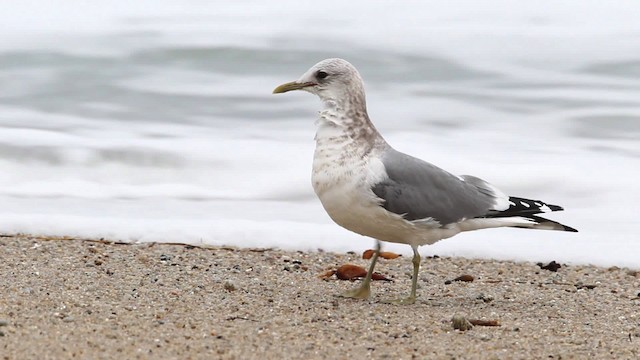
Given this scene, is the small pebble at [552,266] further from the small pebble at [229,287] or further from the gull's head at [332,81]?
the small pebble at [229,287]

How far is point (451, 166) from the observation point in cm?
916

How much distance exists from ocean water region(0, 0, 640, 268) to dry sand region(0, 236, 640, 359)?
0.57 m

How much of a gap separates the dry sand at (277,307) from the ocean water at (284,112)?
573 mm

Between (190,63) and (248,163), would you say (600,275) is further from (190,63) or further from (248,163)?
(190,63)

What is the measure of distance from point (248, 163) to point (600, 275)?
3.68 meters

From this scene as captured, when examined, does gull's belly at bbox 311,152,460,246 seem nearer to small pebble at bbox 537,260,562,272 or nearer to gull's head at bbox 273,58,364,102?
gull's head at bbox 273,58,364,102

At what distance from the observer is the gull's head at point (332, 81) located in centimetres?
536

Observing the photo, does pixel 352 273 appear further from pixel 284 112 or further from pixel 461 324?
pixel 284 112

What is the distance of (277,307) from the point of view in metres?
4.80

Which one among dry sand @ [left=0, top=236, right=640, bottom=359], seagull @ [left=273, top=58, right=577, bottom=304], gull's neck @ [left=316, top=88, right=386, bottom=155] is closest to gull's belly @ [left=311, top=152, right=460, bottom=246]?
seagull @ [left=273, top=58, right=577, bottom=304]

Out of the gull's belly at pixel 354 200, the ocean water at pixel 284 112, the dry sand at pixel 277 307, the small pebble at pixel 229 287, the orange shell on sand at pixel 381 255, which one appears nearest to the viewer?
the dry sand at pixel 277 307

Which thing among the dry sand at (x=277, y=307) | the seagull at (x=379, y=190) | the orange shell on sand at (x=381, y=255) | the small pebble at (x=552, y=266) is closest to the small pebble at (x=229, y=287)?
the dry sand at (x=277, y=307)

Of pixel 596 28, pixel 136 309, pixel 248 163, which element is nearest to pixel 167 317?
pixel 136 309

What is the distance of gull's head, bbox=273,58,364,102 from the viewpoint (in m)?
5.36
